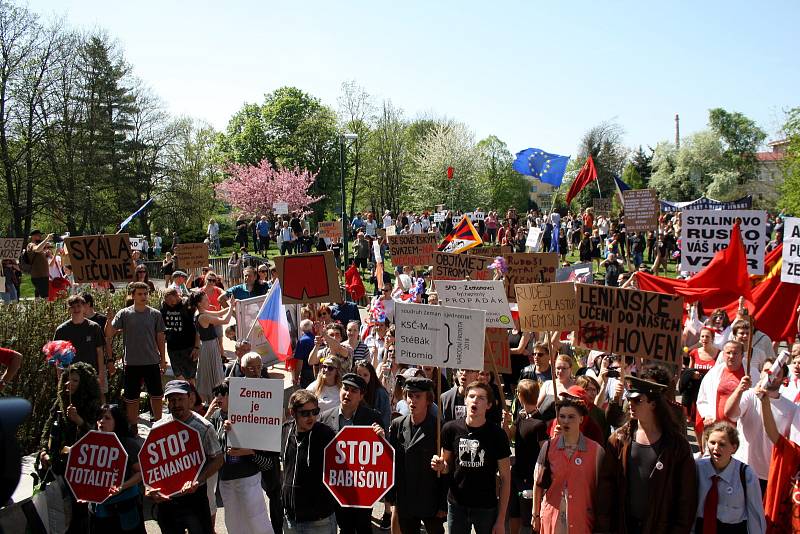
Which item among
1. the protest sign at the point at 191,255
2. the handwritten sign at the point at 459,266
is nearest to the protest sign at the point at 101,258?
the handwritten sign at the point at 459,266

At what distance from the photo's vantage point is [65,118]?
1631 inches

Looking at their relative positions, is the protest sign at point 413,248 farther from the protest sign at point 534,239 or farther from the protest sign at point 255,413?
the protest sign at point 255,413

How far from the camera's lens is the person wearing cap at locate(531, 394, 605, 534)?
530 centimetres

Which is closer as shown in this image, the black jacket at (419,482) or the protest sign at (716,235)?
the black jacket at (419,482)

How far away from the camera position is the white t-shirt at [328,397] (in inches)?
286

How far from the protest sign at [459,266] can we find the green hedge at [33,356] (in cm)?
524

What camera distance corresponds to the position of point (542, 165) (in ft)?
73.2

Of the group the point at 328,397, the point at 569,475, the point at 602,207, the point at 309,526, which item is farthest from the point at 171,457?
the point at 602,207

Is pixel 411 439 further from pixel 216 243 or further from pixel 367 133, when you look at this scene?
pixel 367 133

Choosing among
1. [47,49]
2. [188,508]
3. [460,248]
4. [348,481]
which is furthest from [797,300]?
[47,49]

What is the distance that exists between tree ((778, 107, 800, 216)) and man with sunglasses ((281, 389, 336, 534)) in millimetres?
39235

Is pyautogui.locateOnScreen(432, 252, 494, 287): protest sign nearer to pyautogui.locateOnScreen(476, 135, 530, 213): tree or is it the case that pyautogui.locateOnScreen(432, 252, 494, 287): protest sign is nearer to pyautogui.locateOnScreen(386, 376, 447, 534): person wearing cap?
pyautogui.locateOnScreen(386, 376, 447, 534): person wearing cap

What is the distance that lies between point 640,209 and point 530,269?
1066cm

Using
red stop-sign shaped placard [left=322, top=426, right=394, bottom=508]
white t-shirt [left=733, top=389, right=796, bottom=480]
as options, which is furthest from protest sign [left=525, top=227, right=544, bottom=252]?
red stop-sign shaped placard [left=322, top=426, right=394, bottom=508]
